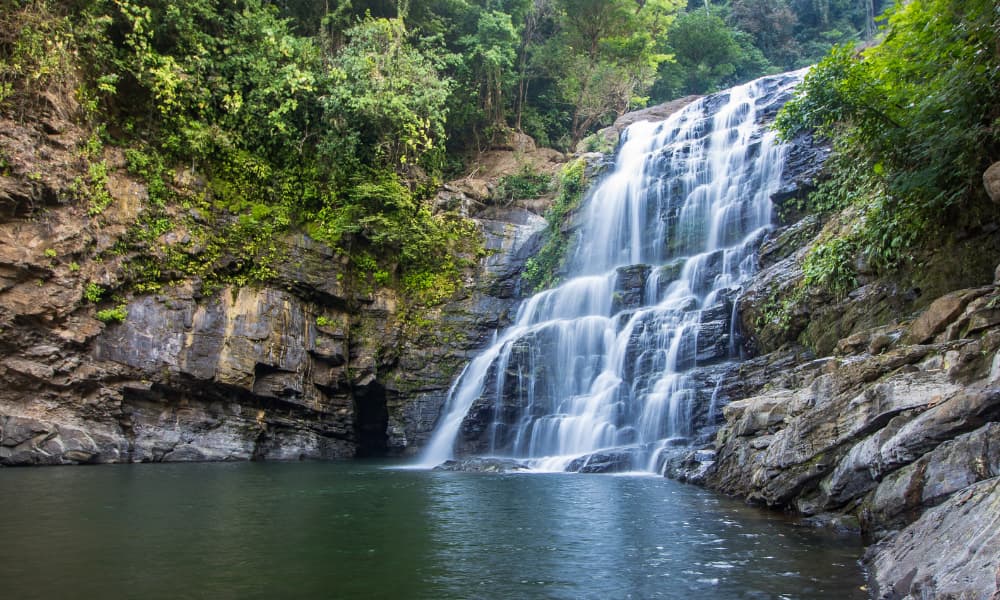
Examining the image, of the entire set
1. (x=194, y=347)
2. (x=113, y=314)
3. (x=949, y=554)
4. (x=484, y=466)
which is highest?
(x=113, y=314)

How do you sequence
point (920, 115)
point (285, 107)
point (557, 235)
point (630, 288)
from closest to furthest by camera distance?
point (920, 115) < point (630, 288) < point (285, 107) < point (557, 235)

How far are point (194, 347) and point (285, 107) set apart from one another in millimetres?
7410

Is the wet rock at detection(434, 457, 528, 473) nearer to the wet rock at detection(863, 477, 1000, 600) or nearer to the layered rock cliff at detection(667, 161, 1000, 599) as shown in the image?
the layered rock cliff at detection(667, 161, 1000, 599)

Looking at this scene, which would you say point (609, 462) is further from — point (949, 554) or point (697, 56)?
point (697, 56)

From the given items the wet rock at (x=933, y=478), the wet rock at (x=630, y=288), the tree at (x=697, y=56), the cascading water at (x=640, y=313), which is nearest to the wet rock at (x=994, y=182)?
the wet rock at (x=933, y=478)

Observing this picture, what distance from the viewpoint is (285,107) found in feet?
60.7

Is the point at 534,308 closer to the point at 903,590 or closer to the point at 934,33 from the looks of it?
the point at 934,33

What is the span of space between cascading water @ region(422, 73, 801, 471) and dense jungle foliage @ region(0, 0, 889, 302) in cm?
470

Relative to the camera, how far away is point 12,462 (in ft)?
44.7

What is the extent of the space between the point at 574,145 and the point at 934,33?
2087cm

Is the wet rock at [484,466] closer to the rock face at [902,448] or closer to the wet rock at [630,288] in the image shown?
the rock face at [902,448]

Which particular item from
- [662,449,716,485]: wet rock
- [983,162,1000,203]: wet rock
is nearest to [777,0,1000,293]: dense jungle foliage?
[983,162,1000,203]: wet rock

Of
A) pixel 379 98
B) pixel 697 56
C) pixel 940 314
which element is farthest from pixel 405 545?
pixel 697 56

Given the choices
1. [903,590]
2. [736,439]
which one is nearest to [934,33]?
[736,439]
